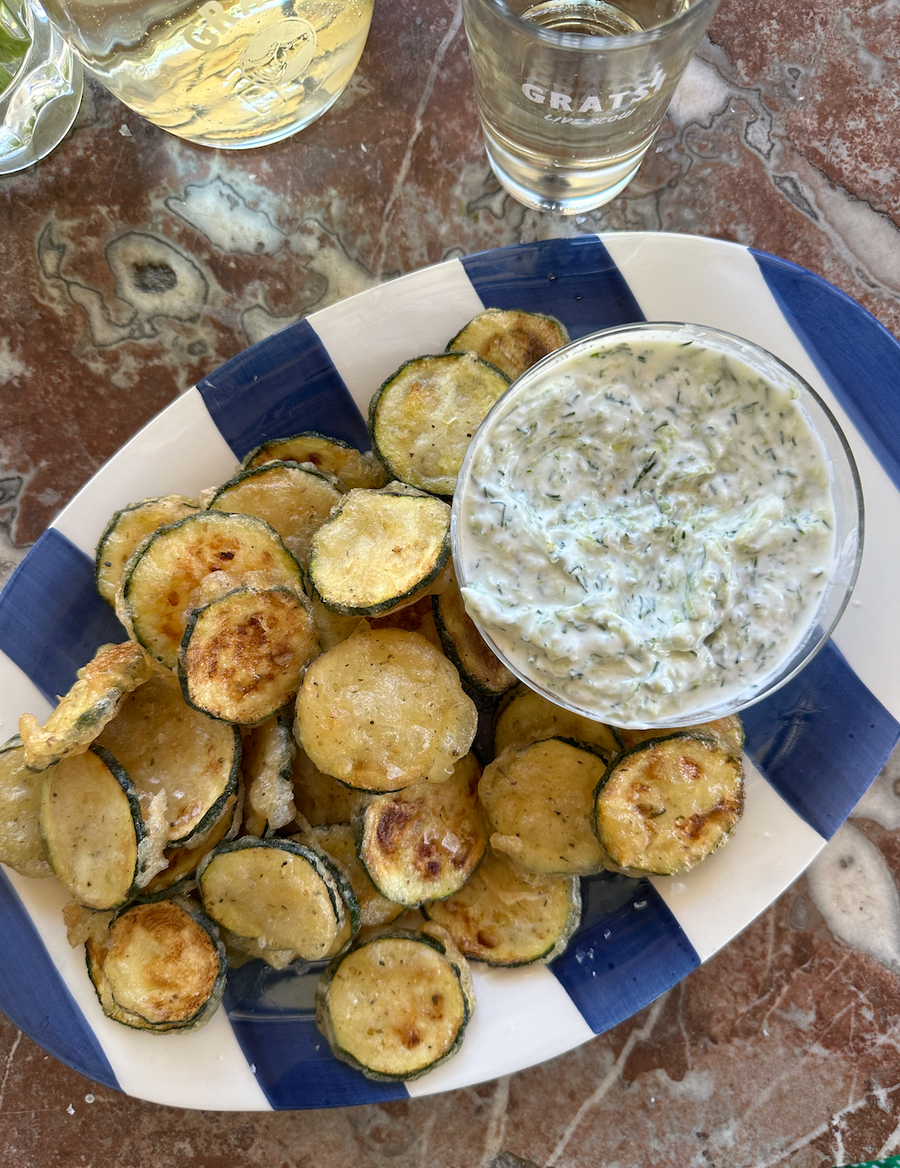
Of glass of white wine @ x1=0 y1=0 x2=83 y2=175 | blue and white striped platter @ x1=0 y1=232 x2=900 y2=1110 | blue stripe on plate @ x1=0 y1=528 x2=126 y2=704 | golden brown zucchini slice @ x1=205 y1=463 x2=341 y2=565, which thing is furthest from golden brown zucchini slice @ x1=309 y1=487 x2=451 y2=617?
glass of white wine @ x1=0 y1=0 x2=83 y2=175

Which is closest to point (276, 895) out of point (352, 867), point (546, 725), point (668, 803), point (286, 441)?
point (352, 867)

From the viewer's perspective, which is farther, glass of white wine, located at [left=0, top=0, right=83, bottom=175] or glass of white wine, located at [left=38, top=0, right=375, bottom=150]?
glass of white wine, located at [left=0, top=0, right=83, bottom=175]

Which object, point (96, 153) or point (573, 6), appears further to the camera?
point (96, 153)

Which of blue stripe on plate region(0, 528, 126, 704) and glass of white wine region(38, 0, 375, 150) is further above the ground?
glass of white wine region(38, 0, 375, 150)

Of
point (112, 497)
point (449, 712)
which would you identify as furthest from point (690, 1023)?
point (112, 497)

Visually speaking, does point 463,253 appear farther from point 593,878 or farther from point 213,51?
point 593,878

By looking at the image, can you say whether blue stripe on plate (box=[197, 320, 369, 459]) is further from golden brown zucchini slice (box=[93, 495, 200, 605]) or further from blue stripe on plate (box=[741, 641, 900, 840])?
blue stripe on plate (box=[741, 641, 900, 840])

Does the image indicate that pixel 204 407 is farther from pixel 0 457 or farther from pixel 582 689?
pixel 582 689
